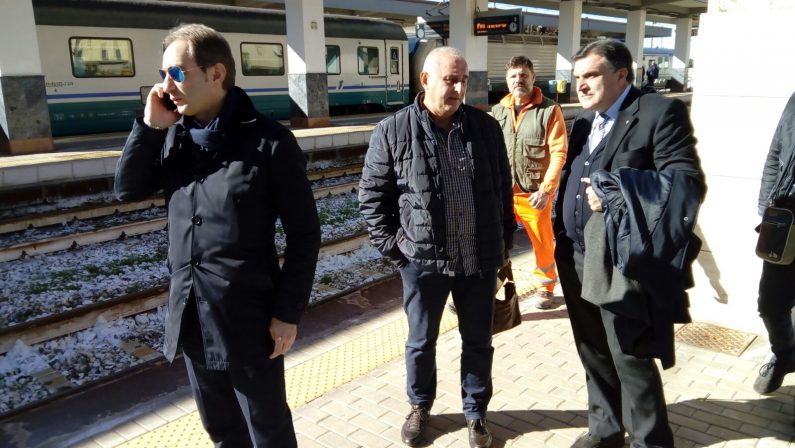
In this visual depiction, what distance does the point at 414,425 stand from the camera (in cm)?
325

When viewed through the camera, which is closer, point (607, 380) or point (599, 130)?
point (599, 130)

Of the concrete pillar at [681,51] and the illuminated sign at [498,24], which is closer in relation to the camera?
the illuminated sign at [498,24]

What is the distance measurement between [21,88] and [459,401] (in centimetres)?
1097

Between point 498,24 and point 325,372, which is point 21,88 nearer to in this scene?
point 325,372

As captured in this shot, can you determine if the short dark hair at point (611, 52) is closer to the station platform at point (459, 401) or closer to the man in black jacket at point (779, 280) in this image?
the man in black jacket at point (779, 280)

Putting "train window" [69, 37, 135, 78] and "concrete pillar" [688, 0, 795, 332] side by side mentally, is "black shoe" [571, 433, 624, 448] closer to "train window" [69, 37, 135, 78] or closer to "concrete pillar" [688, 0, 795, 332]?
"concrete pillar" [688, 0, 795, 332]

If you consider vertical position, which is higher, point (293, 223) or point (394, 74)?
point (394, 74)

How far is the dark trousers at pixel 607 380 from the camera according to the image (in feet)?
9.13

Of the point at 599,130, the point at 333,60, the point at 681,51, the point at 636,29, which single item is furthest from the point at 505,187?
the point at 681,51

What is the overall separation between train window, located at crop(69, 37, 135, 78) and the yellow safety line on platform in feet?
37.2

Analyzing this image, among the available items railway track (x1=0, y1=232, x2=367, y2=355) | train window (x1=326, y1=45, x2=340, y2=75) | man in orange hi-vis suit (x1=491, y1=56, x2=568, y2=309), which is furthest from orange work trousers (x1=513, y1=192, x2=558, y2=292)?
train window (x1=326, y1=45, x2=340, y2=75)

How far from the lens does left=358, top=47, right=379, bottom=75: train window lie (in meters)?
19.6

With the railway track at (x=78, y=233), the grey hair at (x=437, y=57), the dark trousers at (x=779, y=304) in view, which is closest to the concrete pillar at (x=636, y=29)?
the railway track at (x=78, y=233)

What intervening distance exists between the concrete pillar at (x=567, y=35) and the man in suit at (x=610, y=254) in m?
24.6
